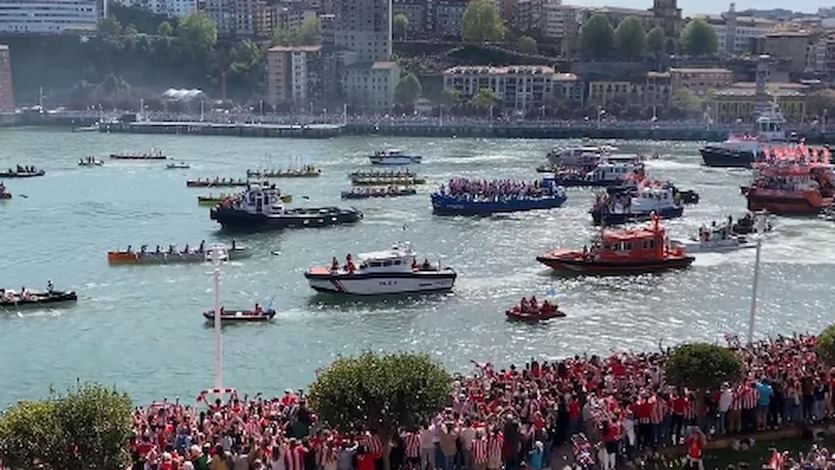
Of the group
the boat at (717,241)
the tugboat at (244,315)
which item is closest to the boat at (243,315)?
the tugboat at (244,315)

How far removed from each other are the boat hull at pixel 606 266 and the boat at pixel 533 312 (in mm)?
7170

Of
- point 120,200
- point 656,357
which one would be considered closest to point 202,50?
point 120,200

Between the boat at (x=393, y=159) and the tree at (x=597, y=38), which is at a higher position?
the tree at (x=597, y=38)

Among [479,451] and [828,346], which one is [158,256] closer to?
[828,346]

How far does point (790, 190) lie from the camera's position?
60.7 meters

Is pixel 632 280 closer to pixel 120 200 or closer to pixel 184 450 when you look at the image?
pixel 184 450

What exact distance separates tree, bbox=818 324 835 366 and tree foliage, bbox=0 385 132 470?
12.2 meters

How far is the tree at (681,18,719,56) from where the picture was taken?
16549 centimetres

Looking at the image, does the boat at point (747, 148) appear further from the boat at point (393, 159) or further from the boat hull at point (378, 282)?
the boat hull at point (378, 282)

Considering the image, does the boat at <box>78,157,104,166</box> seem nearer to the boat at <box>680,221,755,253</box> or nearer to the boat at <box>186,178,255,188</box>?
the boat at <box>186,178,255,188</box>

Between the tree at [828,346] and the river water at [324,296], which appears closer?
the tree at [828,346]

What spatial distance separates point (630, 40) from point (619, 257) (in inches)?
4823

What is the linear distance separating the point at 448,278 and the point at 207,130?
94.3 m

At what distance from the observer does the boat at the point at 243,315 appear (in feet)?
113
